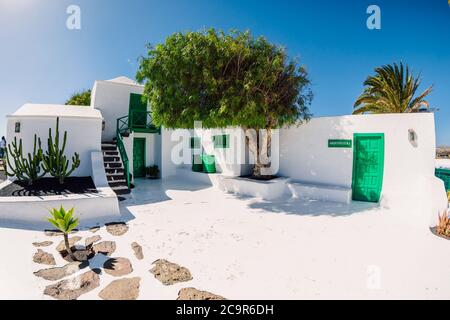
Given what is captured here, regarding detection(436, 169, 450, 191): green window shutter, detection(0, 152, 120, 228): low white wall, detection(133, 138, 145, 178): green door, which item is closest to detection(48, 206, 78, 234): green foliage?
detection(0, 152, 120, 228): low white wall

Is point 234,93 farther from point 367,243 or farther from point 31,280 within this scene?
point 31,280

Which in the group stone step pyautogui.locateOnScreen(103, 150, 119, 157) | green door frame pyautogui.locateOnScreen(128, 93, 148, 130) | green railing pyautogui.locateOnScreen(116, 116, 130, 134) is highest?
green door frame pyautogui.locateOnScreen(128, 93, 148, 130)

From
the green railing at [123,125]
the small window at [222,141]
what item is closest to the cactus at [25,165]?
the green railing at [123,125]

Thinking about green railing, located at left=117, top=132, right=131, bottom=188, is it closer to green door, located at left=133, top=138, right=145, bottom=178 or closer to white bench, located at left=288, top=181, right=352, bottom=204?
green door, located at left=133, top=138, right=145, bottom=178

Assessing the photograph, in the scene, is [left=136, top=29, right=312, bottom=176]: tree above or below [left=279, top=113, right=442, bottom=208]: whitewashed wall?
above

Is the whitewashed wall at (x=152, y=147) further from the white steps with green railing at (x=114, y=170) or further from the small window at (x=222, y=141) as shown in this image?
the small window at (x=222, y=141)

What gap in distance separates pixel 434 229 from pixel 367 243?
6.63 feet

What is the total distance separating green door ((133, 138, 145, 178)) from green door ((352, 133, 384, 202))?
10754 mm

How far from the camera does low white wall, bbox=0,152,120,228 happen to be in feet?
17.2

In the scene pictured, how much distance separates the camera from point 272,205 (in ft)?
25.0

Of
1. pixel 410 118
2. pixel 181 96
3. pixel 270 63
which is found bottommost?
pixel 410 118

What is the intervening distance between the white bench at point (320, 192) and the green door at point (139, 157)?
8522mm
